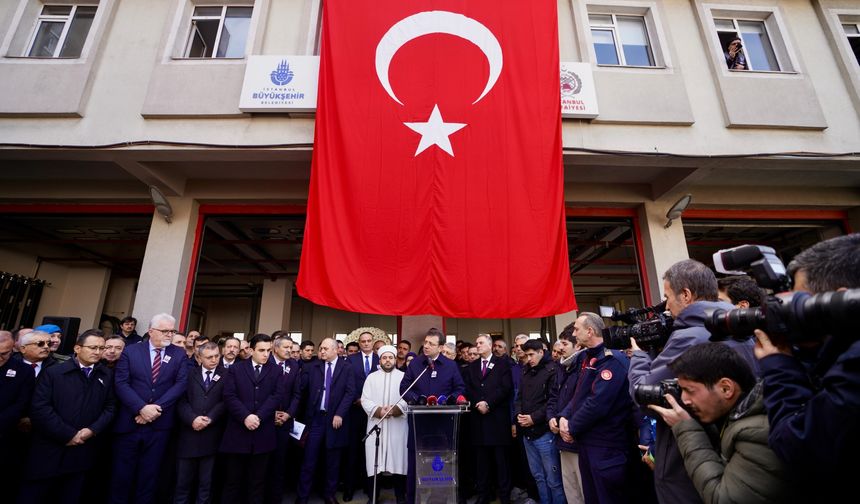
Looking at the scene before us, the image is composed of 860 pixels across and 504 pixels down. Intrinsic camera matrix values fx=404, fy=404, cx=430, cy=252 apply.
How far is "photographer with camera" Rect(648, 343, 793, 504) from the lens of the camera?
1354 millimetres

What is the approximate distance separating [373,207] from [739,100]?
580cm

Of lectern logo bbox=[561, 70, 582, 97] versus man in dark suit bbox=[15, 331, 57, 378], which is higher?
lectern logo bbox=[561, 70, 582, 97]

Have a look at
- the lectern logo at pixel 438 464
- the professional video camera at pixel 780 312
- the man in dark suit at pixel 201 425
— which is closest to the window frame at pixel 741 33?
the professional video camera at pixel 780 312

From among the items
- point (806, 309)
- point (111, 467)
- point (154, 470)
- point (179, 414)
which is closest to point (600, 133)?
point (806, 309)

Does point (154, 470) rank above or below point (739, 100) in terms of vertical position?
below

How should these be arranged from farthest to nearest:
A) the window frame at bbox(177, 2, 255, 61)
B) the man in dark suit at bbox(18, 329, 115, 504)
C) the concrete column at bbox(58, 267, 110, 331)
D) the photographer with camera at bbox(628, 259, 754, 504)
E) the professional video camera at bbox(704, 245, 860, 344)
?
1. the concrete column at bbox(58, 267, 110, 331)
2. the window frame at bbox(177, 2, 255, 61)
3. the man in dark suit at bbox(18, 329, 115, 504)
4. the photographer with camera at bbox(628, 259, 754, 504)
5. the professional video camera at bbox(704, 245, 860, 344)

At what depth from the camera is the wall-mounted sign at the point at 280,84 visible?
569cm

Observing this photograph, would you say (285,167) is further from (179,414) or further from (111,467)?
(111,467)

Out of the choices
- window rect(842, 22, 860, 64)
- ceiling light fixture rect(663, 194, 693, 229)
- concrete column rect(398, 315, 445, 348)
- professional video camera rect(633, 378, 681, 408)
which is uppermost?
window rect(842, 22, 860, 64)

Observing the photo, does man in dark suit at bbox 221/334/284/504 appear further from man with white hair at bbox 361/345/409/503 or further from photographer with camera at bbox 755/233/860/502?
photographer with camera at bbox 755/233/860/502

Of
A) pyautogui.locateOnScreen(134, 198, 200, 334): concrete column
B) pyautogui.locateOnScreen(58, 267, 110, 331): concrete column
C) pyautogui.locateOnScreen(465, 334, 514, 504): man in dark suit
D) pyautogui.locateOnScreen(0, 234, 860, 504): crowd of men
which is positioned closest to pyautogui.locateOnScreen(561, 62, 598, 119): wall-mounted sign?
pyautogui.locateOnScreen(0, 234, 860, 504): crowd of men

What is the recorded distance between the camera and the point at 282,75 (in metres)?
5.86

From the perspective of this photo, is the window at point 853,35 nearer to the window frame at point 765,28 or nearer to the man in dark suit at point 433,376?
the window frame at point 765,28

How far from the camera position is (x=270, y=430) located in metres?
4.21
